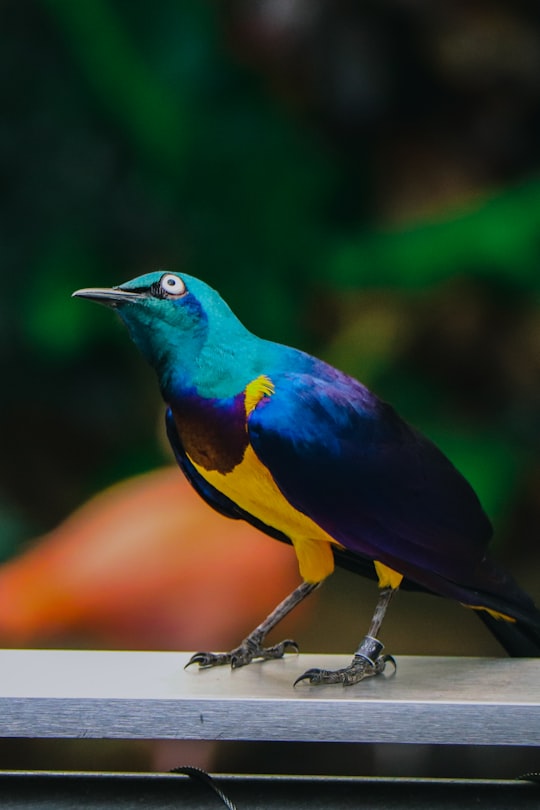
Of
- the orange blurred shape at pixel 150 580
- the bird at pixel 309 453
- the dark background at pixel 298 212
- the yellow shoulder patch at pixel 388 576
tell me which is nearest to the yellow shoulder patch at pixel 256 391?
the bird at pixel 309 453

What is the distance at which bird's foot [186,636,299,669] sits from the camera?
662 mm

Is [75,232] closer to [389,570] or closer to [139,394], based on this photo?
[139,394]

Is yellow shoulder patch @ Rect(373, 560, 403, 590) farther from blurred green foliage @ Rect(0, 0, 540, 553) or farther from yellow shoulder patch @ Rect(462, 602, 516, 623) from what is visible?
blurred green foliage @ Rect(0, 0, 540, 553)

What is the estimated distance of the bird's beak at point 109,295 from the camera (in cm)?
60

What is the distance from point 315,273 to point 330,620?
0.52 m

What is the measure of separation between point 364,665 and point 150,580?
2.70ft

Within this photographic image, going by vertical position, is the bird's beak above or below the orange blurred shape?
above

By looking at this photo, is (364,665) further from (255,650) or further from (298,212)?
(298,212)

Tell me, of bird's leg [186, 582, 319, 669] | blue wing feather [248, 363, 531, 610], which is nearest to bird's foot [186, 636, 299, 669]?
bird's leg [186, 582, 319, 669]

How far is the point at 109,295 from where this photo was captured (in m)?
0.61

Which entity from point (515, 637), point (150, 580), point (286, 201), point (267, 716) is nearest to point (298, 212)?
point (286, 201)

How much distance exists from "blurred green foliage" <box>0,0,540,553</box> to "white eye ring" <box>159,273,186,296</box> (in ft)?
3.48

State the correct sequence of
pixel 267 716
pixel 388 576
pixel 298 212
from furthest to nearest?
pixel 298 212
pixel 388 576
pixel 267 716

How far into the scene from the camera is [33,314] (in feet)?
5.89
